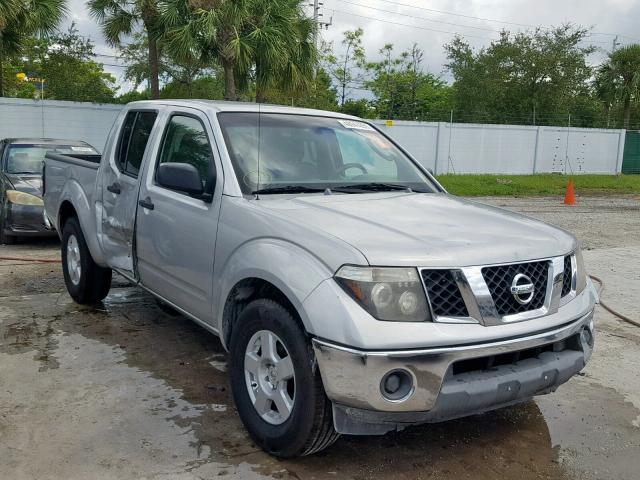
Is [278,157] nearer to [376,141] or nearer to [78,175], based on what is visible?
[376,141]

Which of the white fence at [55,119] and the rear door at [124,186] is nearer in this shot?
the rear door at [124,186]

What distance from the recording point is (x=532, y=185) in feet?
78.3

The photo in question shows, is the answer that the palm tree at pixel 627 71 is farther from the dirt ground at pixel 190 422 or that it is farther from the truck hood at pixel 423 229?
the truck hood at pixel 423 229

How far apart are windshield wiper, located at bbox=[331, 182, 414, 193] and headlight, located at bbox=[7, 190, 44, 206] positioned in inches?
252

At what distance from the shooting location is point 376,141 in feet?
15.9

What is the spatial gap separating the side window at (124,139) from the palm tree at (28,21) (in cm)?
1392

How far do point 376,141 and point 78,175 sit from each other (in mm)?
2775

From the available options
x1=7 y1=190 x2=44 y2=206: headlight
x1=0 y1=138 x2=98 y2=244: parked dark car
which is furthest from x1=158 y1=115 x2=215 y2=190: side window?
x1=7 y1=190 x2=44 y2=206: headlight

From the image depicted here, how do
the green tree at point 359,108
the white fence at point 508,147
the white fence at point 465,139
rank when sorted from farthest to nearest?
the green tree at point 359,108 < the white fence at point 508,147 < the white fence at point 465,139

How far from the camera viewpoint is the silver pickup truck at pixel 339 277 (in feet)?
9.29

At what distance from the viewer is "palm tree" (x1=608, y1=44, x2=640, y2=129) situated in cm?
3753

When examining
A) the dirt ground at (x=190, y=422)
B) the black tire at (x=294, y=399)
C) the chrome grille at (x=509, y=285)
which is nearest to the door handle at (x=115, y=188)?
the dirt ground at (x=190, y=422)

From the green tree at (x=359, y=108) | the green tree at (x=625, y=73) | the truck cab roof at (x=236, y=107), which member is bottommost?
the truck cab roof at (x=236, y=107)

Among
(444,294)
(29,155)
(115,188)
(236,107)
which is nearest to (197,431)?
(444,294)
